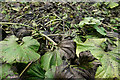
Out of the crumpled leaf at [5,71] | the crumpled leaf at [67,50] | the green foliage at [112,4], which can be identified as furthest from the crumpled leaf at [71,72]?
the green foliage at [112,4]

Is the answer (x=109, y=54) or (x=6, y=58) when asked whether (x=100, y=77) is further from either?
(x=6, y=58)

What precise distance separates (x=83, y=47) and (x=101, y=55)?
0.54 ft

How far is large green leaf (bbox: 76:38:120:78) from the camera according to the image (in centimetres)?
69

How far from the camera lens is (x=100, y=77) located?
2.24 ft

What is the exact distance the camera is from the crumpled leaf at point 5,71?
1.90 feet

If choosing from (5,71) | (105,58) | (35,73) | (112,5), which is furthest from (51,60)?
(112,5)

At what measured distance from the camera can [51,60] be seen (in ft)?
2.45

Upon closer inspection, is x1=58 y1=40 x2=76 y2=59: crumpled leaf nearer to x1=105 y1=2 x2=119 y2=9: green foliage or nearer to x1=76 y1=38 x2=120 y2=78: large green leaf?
x1=76 y1=38 x2=120 y2=78: large green leaf

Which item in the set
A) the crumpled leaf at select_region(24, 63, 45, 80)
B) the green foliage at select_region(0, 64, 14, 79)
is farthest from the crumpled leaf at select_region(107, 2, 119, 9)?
the green foliage at select_region(0, 64, 14, 79)

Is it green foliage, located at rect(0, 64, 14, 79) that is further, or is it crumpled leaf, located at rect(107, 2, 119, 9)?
crumpled leaf, located at rect(107, 2, 119, 9)

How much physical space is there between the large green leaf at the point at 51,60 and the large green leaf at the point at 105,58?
20cm

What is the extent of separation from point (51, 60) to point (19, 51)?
24cm

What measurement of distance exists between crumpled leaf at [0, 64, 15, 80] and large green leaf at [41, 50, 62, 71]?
215mm

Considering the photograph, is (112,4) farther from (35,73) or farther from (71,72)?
(35,73)
